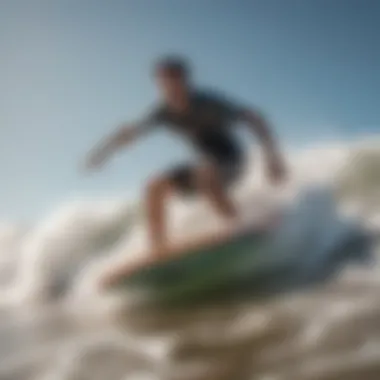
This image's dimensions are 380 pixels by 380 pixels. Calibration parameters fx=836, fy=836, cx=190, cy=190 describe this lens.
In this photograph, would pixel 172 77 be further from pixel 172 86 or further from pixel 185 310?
pixel 185 310

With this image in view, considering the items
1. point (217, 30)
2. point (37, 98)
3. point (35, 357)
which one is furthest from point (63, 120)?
point (35, 357)

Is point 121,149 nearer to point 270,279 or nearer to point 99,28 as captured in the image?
point 99,28

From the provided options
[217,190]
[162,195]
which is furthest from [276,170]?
[162,195]

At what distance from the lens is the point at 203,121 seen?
163cm

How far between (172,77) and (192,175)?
199 mm

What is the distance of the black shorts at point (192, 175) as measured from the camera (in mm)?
1593

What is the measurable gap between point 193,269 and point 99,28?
1.73 ft

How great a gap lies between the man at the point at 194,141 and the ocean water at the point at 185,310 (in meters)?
0.03

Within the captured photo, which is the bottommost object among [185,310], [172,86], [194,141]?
[185,310]

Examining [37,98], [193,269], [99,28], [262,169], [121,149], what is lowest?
[193,269]

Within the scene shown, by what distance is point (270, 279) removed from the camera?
1570 mm

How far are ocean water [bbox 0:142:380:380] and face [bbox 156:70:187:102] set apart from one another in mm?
206

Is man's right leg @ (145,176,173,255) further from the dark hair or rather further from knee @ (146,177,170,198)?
the dark hair

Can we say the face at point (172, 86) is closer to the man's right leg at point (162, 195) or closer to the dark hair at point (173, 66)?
the dark hair at point (173, 66)
